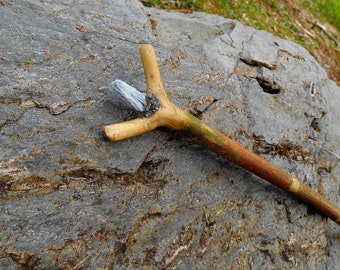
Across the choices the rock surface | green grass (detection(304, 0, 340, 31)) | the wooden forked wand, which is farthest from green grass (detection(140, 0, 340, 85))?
the wooden forked wand

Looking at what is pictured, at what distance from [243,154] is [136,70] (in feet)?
2.75

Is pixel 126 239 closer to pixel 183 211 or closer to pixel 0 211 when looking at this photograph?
pixel 183 211

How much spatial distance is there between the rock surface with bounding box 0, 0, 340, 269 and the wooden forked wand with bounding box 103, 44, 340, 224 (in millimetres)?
148

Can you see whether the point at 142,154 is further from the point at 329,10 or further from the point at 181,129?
the point at 329,10

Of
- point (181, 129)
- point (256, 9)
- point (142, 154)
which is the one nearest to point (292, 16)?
point (256, 9)

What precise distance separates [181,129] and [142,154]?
27cm

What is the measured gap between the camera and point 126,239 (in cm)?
201

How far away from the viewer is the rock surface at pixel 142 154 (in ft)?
6.10

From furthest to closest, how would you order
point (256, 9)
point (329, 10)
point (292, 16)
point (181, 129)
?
1. point (329, 10)
2. point (292, 16)
3. point (256, 9)
4. point (181, 129)

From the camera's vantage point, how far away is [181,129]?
82.8 inches

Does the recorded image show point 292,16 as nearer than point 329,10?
Yes

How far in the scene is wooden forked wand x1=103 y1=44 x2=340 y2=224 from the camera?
190 cm

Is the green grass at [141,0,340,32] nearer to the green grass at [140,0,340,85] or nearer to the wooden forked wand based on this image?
the green grass at [140,0,340,85]

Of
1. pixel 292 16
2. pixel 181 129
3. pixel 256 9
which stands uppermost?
pixel 181 129
